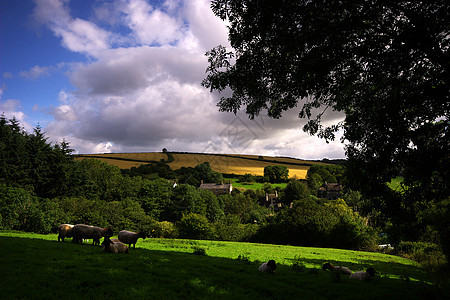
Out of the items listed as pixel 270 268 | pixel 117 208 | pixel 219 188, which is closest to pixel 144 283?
pixel 270 268

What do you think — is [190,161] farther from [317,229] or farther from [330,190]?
[330,190]

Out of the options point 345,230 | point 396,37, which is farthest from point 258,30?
point 345,230

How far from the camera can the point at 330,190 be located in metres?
126

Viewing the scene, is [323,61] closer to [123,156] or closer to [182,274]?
[182,274]

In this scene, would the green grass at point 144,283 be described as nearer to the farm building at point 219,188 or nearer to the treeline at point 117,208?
the treeline at point 117,208

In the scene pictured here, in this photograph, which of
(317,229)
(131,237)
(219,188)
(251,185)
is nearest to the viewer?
(131,237)

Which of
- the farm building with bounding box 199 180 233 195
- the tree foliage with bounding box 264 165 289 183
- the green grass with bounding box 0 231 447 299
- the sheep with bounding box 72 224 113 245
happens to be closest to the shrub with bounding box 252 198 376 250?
the green grass with bounding box 0 231 447 299

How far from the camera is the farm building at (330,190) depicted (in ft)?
409

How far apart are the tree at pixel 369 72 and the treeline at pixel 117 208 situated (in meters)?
37.4

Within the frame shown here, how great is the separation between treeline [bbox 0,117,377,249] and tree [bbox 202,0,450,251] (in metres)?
37.4

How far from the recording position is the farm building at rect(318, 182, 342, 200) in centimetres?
12462

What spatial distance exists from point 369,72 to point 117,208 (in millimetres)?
51578

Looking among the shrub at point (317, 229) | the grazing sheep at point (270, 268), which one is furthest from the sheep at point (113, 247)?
the shrub at point (317, 229)

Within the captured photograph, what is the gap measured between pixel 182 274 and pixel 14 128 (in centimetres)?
7526
